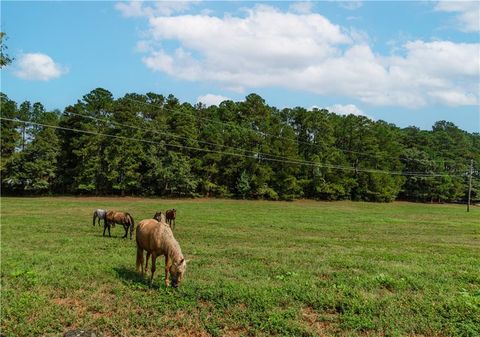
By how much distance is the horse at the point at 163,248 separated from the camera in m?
9.51

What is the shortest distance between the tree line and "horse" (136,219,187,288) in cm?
5115

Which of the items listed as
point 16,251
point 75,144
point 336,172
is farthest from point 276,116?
point 16,251

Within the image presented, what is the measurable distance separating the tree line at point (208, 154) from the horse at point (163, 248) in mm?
51146

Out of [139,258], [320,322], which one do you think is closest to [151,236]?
[139,258]

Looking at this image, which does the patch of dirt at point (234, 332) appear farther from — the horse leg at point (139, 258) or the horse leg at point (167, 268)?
the horse leg at point (139, 258)

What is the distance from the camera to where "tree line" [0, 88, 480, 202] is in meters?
61.3

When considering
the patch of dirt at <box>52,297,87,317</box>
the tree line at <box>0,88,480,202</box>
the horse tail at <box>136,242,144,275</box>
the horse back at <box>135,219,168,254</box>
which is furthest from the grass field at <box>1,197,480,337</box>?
the tree line at <box>0,88,480,202</box>

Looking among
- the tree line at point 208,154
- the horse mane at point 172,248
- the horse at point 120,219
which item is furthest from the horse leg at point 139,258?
the tree line at point 208,154

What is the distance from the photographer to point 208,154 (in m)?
64.8

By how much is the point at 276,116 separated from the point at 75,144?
3306 cm

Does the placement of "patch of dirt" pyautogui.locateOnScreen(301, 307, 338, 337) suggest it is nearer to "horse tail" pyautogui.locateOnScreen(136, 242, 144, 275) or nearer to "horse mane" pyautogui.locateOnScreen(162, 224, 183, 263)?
"horse mane" pyautogui.locateOnScreen(162, 224, 183, 263)

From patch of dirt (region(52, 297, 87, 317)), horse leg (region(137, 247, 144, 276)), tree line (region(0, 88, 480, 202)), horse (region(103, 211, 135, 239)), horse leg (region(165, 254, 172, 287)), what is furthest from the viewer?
tree line (region(0, 88, 480, 202))

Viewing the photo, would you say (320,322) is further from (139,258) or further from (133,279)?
(139,258)

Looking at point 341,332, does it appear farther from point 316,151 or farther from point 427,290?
point 316,151
